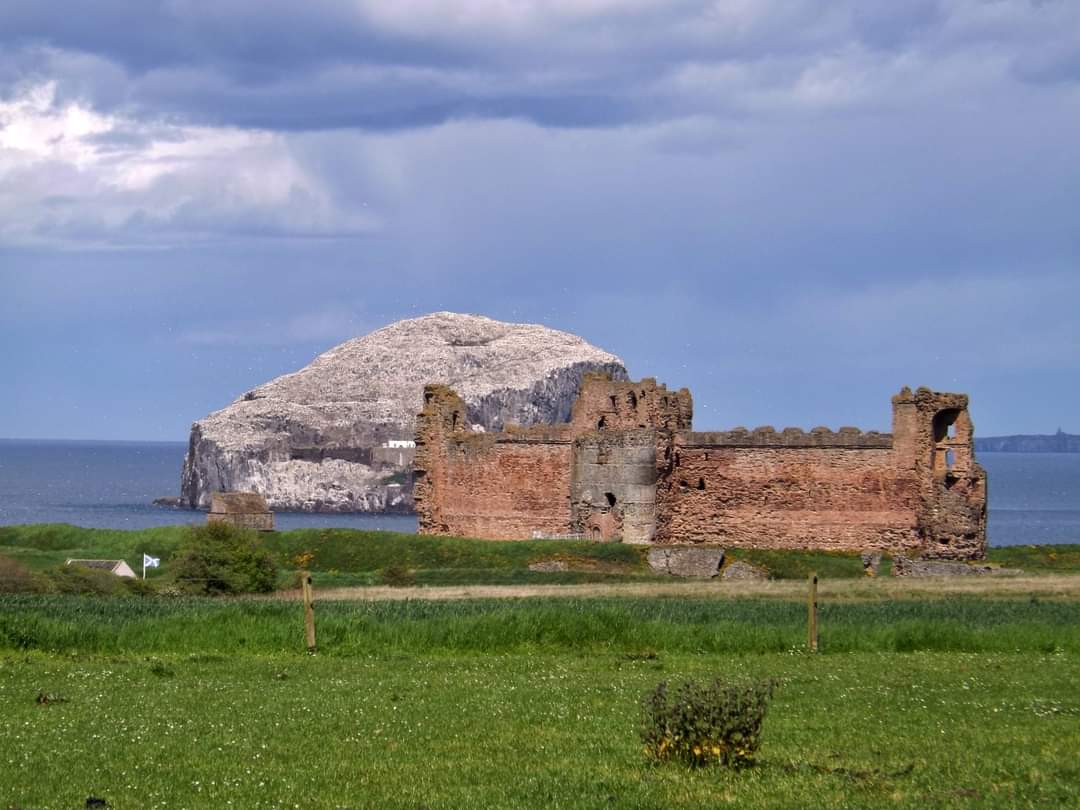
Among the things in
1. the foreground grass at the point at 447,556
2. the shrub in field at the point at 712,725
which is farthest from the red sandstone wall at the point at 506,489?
the shrub in field at the point at 712,725

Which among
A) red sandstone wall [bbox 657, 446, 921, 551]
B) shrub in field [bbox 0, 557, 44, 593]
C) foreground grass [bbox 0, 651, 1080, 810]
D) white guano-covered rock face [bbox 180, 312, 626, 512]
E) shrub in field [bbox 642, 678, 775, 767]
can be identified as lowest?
foreground grass [bbox 0, 651, 1080, 810]

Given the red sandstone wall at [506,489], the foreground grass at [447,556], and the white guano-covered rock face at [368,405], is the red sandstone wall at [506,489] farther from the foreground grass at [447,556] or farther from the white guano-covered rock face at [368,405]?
the white guano-covered rock face at [368,405]

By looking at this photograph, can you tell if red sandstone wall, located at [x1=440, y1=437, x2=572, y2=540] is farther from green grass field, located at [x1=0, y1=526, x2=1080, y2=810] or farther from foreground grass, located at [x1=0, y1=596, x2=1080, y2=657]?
foreground grass, located at [x1=0, y1=596, x2=1080, y2=657]

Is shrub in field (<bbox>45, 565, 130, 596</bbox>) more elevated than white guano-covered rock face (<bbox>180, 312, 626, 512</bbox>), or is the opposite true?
white guano-covered rock face (<bbox>180, 312, 626, 512</bbox>)

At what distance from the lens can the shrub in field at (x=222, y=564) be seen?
35719 millimetres

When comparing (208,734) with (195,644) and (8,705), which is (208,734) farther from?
(195,644)

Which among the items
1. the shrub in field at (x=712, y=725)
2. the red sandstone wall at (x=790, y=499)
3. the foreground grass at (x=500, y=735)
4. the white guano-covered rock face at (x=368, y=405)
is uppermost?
the white guano-covered rock face at (x=368, y=405)

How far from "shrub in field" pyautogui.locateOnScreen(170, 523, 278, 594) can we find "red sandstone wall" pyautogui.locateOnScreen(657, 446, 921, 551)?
13.4 m

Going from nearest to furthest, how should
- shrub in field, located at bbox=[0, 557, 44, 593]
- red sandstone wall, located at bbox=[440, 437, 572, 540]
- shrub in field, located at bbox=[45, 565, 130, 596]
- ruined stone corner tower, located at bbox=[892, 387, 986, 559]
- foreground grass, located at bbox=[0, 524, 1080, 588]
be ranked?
shrub in field, located at bbox=[0, 557, 44, 593], shrub in field, located at bbox=[45, 565, 130, 596], foreground grass, located at bbox=[0, 524, 1080, 588], ruined stone corner tower, located at bbox=[892, 387, 986, 559], red sandstone wall, located at bbox=[440, 437, 572, 540]

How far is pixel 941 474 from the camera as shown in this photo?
44.1 meters

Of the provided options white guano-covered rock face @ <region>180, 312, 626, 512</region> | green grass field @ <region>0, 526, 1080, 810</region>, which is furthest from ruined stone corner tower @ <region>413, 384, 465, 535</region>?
white guano-covered rock face @ <region>180, 312, 626, 512</region>

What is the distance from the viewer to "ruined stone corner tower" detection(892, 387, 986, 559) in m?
43.3

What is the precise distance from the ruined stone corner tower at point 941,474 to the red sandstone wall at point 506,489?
9.97 meters

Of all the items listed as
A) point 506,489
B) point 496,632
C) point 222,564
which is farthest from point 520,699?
point 506,489
